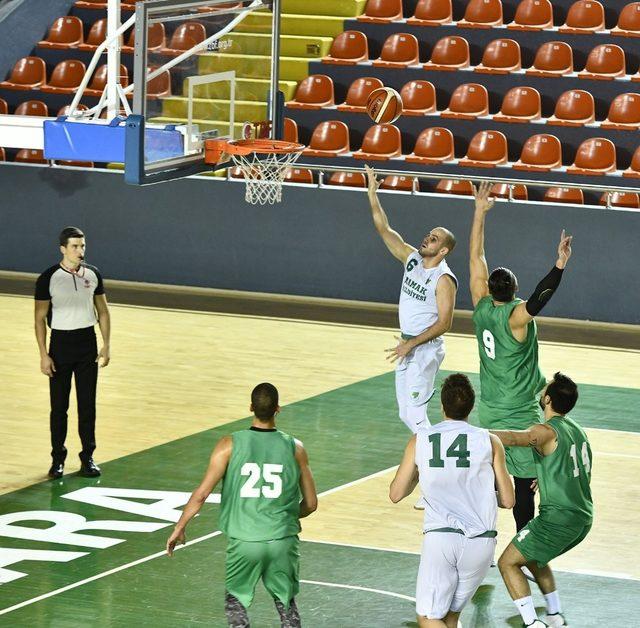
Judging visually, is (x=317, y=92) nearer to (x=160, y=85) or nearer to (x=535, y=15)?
(x=535, y=15)

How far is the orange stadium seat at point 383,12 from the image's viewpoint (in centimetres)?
2225

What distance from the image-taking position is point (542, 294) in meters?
8.84

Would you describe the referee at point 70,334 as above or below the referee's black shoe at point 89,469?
above

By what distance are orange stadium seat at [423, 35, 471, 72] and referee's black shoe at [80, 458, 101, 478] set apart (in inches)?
451

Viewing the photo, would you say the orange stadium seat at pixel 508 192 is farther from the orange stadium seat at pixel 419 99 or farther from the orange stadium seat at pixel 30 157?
the orange stadium seat at pixel 30 157

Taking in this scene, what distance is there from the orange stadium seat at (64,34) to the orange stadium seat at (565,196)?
8.21m

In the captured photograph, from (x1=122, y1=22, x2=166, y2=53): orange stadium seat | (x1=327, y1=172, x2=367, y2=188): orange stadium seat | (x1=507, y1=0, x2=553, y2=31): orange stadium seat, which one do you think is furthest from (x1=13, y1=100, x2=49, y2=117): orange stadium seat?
(x1=122, y1=22, x2=166, y2=53): orange stadium seat

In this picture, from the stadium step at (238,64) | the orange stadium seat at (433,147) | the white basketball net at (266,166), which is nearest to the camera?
the stadium step at (238,64)

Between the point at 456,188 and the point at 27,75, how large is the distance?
7242 mm

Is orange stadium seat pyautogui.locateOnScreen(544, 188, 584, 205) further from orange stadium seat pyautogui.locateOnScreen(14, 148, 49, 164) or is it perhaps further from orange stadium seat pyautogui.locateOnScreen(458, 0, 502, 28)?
orange stadium seat pyautogui.locateOnScreen(14, 148, 49, 164)

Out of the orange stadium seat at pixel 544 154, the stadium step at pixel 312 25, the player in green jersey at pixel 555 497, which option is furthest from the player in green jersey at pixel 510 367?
the stadium step at pixel 312 25

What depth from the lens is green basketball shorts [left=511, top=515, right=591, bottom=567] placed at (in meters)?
8.03

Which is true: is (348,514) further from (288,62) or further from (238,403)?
(288,62)

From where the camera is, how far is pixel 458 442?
23.1 feet
